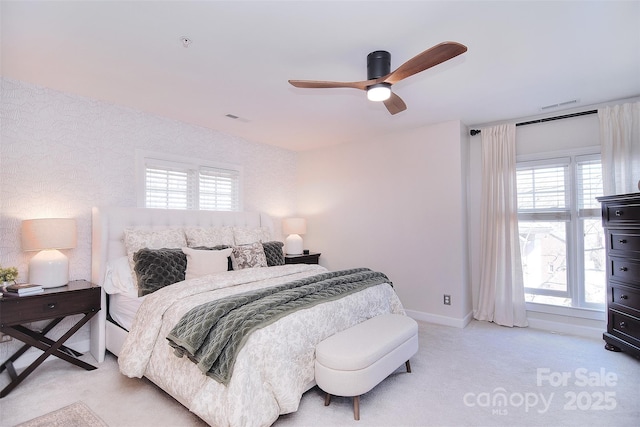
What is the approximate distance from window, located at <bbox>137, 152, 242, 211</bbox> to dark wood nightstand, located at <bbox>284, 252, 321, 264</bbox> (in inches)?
40.5

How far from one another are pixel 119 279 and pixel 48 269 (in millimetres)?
537

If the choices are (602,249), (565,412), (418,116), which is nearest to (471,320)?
(602,249)

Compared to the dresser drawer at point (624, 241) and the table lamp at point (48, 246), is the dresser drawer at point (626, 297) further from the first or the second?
the table lamp at point (48, 246)

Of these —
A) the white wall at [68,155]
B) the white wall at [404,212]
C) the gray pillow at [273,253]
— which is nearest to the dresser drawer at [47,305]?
the white wall at [68,155]

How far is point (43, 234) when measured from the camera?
2666 mm

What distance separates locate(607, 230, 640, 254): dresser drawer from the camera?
2832 mm

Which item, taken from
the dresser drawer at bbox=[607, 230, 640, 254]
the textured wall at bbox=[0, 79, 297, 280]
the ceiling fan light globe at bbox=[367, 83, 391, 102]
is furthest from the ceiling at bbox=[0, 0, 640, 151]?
the dresser drawer at bbox=[607, 230, 640, 254]

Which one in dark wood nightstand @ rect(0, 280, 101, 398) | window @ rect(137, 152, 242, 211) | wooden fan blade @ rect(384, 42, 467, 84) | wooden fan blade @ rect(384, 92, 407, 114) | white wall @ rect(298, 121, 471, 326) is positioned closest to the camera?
wooden fan blade @ rect(384, 42, 467, 84)

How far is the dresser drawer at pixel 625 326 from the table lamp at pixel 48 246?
497 centimetres

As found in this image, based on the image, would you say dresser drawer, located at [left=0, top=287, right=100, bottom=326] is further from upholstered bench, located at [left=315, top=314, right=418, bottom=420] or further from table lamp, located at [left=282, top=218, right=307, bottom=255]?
table lamp, located at [left=282, top=218, right=307, bottom=255]

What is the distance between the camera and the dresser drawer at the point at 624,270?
112 inches

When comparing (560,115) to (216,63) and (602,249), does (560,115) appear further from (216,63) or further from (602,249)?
(216,63)

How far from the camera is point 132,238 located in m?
3.14

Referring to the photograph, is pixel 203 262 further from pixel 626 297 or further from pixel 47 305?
pixel 626 297
